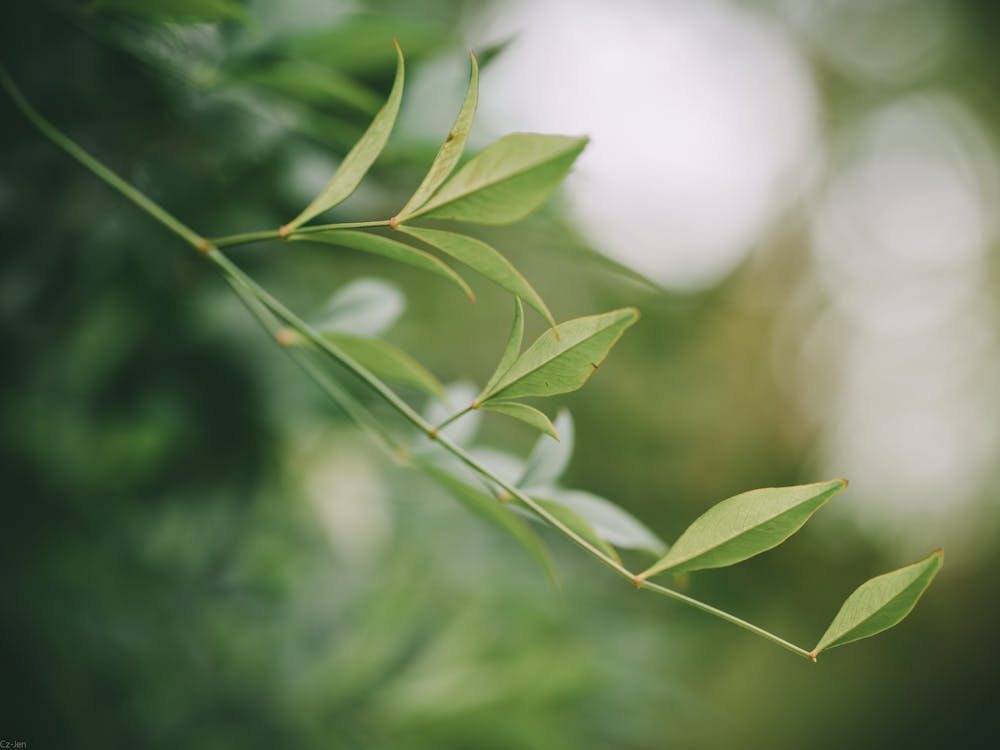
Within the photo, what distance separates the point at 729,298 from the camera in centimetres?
169

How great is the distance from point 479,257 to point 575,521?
0.07 metres

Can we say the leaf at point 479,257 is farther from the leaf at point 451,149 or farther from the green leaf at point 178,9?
the green leaf at point 178,9

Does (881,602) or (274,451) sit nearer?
(881,602)

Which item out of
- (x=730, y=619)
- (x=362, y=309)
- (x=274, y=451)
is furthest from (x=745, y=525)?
(x=274, y=451)

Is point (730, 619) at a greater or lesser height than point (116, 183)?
lesser

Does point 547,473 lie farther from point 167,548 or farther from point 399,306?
point 167,548

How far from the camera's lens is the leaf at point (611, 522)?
0.59ft

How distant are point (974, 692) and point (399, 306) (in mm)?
2949

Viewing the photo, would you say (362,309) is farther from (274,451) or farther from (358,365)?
(274,451)

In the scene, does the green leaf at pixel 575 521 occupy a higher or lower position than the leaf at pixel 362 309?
lower

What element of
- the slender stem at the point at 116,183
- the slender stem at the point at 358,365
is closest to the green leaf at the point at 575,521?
the slender stem at the point at 358,365

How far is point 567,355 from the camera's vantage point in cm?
14

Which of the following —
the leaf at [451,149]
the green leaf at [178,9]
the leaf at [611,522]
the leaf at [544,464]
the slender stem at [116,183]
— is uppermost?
the green leaf at [178,9]

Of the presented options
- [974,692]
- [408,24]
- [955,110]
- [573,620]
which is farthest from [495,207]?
[955,110]
